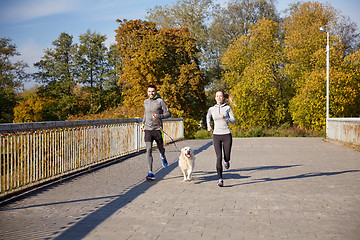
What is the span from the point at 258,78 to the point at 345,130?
68.0ft

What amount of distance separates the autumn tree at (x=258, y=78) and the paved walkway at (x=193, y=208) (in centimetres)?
2979

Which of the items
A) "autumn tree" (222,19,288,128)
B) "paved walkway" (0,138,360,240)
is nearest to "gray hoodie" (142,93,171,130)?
"paved walkway" (0,138,360,240)

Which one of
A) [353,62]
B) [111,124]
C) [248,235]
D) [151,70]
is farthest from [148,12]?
[248,235]

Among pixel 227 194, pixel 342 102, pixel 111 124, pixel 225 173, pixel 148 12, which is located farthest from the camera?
pixel 148 12

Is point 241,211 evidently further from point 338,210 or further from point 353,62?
point 353,62

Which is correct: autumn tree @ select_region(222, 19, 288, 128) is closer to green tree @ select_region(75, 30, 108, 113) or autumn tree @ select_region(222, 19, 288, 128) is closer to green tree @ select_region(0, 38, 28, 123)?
green tree @ select_region(75, 30, 108, 113)

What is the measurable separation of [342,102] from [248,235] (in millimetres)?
33225

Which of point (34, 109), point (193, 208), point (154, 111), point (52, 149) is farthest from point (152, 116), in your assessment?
point (34, 109)

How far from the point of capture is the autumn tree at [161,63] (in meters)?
40.1

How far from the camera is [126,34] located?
43.2 metres

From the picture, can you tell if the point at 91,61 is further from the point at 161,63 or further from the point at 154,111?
the point at 154,111

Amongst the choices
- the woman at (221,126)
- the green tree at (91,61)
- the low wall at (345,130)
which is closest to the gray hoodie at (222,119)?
the woman at (221,126)

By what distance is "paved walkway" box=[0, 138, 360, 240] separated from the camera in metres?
4.99

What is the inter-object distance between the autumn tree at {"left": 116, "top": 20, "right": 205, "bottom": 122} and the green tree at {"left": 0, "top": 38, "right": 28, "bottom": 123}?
24.5 m
